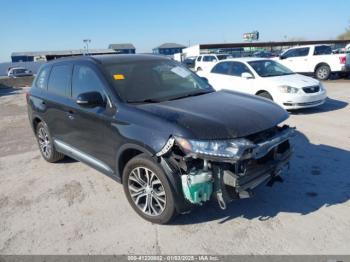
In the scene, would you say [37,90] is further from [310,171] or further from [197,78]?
[310,171]

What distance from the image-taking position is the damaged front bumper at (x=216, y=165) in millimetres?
2990

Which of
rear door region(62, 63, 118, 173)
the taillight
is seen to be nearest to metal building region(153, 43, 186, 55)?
the taillight


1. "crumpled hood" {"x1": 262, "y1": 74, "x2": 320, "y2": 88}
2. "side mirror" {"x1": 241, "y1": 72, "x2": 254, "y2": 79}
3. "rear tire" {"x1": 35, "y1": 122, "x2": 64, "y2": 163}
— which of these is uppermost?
"side mirror" {"x1": 241, "y1": 72, "x2": 254, "y2": 79}

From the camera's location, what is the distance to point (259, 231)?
335cm

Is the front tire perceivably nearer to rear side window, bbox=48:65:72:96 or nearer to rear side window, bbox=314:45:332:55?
rear side window, bbox=48:65:72:96

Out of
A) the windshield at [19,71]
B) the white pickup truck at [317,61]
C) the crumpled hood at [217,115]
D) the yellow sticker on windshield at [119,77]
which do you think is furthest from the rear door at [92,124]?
the windshield at [19,71]

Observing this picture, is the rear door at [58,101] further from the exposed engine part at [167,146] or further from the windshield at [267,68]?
the windshield at [267,68]

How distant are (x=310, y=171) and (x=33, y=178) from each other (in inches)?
172

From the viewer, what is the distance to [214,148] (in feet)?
9.84

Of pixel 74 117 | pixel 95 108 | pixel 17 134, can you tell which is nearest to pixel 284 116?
pixel 95 108

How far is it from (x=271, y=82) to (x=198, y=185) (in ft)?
21.6

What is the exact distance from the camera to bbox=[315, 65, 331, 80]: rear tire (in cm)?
1564

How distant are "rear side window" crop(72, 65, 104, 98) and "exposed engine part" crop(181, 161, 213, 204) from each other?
1.62 meters

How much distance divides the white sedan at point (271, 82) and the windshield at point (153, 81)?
455 centimetres
